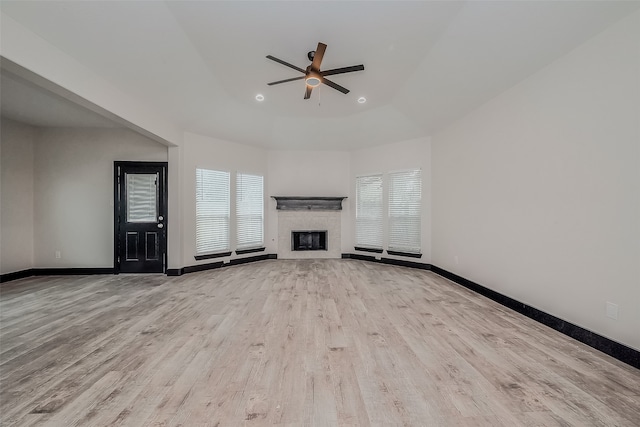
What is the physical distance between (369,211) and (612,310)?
4.45 meters

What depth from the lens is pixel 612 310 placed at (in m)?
2.23

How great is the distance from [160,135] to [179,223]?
1.68 metres

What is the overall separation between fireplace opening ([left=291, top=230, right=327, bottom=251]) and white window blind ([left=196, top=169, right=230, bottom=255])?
1.79 m

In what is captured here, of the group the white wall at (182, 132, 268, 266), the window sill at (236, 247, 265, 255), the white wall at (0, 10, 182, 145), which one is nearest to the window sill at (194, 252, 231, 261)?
the white wall at (182, 132, 268, 266)

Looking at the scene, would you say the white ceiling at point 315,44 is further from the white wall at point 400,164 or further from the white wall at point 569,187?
the white wall at point 400,164

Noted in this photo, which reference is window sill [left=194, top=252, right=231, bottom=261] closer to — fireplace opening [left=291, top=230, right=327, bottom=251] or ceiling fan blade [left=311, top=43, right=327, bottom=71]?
fireplace opening [left=291, top=230, right=327, bottom=251]

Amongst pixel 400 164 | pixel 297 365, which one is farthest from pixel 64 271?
pixel 400 164

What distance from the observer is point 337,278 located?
15.7 feet

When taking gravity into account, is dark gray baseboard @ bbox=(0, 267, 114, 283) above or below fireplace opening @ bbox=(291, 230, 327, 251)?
below

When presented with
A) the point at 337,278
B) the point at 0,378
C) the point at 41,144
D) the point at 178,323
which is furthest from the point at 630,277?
the point at 41,144

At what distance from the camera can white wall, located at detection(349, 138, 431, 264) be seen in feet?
17.8

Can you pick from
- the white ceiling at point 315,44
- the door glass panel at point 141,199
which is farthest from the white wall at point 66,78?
the door glass panel at point 141,199

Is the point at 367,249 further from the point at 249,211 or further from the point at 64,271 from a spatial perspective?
the point at 64,271

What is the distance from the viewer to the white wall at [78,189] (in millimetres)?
4977
